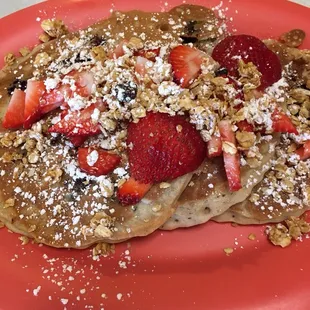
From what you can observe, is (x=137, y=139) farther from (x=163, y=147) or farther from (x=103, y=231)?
(x=103, y=231)

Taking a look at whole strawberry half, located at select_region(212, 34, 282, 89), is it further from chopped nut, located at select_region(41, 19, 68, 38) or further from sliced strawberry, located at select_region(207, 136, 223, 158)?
chopped nut, located at select_region(41, 19, 68, 38)

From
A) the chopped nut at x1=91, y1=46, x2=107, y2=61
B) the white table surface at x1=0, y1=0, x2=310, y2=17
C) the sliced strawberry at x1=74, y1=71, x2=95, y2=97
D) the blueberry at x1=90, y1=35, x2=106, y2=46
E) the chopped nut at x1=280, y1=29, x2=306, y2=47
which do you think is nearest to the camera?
the sliced strawberry at x1=74, y1=71, x2=95, y2=97

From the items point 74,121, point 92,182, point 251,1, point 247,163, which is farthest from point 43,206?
point 251,1

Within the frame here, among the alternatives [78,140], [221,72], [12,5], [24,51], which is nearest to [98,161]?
[78,140]

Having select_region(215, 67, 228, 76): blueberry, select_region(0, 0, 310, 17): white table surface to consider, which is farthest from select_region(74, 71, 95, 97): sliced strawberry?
select_region(0, 0, 310, 17): white table surface

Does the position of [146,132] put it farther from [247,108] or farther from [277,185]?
[277,185]
